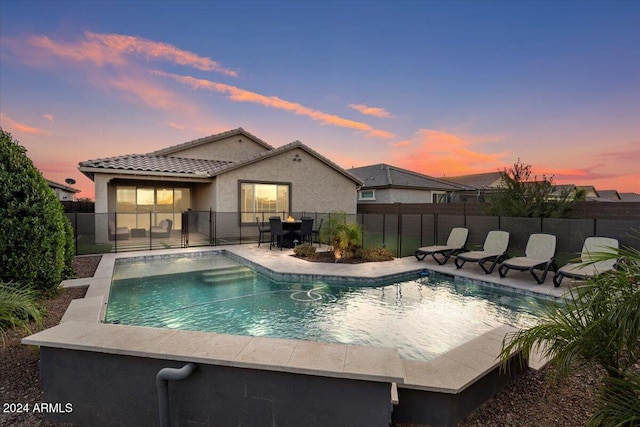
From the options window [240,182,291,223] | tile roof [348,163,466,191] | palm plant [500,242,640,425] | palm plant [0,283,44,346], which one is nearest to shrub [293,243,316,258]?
→ window [240,182,291,223]

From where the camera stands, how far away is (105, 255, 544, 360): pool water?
477 centimetres

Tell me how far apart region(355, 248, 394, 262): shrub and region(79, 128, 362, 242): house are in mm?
6363

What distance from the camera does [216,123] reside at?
55.5 feet

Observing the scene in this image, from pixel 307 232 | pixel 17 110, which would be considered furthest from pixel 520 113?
pixel 17 110

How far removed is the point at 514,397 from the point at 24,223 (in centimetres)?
640

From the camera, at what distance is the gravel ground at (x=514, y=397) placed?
2.50 m

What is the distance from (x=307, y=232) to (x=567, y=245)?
8136 millimetres

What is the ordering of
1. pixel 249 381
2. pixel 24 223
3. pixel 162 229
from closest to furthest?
pixel 249 381
pixel 24 223
pixel 162 229

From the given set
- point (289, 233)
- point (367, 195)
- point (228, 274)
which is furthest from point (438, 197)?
point (228, 274)

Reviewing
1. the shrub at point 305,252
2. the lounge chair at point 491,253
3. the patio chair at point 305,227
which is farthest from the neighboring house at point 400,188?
the lounge chair at point 491,253

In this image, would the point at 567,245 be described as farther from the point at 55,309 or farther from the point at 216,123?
the point at 216,123

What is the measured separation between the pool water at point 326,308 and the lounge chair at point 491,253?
0.92 metres

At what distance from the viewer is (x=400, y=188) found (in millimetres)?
23266

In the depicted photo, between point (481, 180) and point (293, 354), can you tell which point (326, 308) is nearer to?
point (293, 354)
